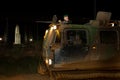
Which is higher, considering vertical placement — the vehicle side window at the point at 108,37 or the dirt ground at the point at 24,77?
the vehicle side window at the point at 108,37

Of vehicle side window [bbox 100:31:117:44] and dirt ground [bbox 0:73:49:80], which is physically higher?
vehicle side window [bbox 100:31:117:44]

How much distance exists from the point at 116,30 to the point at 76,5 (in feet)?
185

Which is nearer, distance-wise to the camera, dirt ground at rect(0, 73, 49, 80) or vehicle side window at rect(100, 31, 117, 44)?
vehicle side window at rect(100, 31, 117, 44)

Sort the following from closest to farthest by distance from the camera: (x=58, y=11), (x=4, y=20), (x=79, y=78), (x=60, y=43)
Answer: (x=79, y=78), (x=60, y=43), (x=58, y=11), (x=4, y=20)

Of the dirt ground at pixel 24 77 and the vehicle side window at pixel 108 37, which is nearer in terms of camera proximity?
the vehicle side window at pixel 108 37

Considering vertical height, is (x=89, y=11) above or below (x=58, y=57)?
above

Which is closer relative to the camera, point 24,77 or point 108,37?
point 108,37

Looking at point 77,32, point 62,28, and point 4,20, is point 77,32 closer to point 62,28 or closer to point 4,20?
point 62,28

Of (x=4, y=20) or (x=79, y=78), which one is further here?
(x=4, y=20)

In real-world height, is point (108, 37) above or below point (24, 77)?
above

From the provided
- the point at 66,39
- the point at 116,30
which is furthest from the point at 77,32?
the point at 116,30

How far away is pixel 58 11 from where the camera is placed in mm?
64812

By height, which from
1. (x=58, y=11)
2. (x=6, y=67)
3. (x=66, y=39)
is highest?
(x=58, y=11)

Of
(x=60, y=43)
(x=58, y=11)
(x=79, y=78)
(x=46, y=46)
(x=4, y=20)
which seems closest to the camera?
(x=79, y=78)
